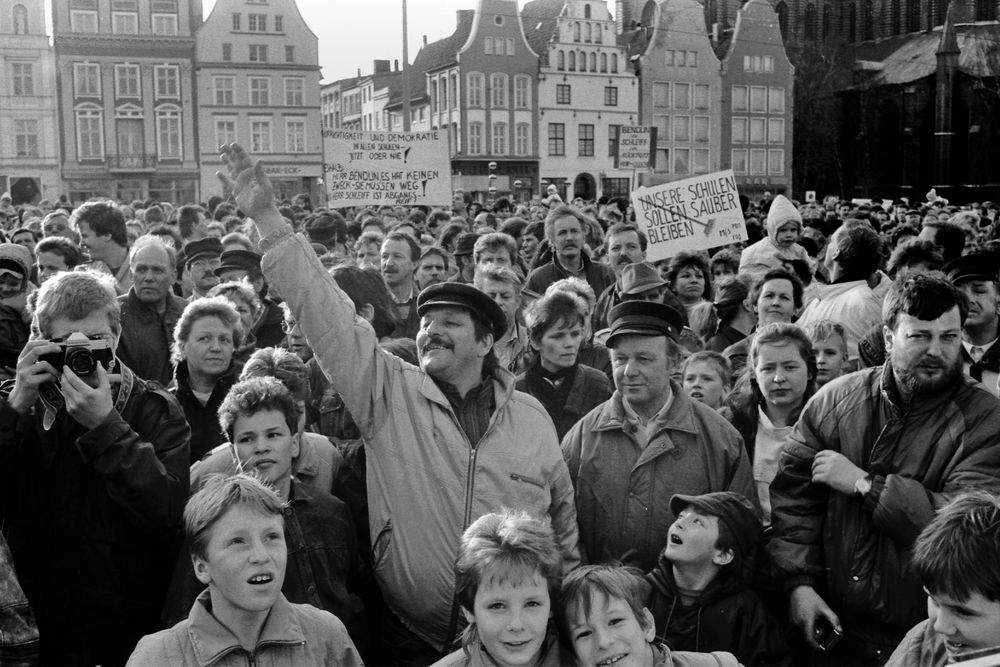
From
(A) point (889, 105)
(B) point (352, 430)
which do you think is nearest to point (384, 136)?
(B) point (352, 430)

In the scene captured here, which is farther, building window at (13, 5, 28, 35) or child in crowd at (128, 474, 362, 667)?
building window at (13, 5, 28, 35)

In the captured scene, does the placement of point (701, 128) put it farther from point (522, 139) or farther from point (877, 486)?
point (877, 486)

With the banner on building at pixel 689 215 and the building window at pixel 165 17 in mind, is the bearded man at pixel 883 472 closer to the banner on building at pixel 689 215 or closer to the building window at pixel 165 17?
the banner on building at pixel 689 215

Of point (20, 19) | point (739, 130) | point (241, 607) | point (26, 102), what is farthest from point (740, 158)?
point (241, 607)

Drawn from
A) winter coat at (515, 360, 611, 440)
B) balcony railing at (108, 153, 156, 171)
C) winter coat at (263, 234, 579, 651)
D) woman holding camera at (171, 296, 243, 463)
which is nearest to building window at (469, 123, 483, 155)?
balcony railing at (108, 153, 156, 171)

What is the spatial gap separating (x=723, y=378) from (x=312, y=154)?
1995 inches

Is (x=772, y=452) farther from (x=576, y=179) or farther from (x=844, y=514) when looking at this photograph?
(x=576, y=179)

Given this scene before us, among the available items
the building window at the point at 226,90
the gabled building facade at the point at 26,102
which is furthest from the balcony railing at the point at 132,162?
the building window at the point at 226,90

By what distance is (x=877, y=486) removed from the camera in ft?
11.8

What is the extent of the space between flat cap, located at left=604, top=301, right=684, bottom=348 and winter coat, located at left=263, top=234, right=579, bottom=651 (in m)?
0.67

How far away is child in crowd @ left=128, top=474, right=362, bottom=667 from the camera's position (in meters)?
3.08

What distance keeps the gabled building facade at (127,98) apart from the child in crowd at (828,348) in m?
49.1

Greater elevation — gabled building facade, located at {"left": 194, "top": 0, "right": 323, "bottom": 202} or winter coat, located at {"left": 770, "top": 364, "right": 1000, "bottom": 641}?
gabled building facade, located at {"left": 194, "top": 0, "right": 323, "bottom": 202}

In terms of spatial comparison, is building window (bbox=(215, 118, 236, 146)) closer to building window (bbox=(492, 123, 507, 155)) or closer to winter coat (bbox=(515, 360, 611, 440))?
building window (bbox=(492, 123, 507, 155))
